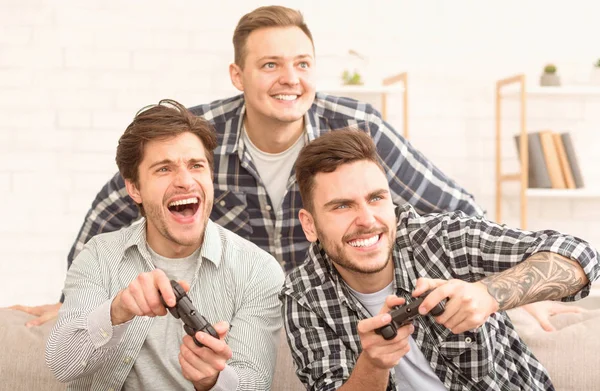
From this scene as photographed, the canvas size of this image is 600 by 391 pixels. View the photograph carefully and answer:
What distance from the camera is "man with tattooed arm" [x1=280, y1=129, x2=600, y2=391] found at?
74.9 inches

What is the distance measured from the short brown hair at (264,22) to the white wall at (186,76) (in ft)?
4.76

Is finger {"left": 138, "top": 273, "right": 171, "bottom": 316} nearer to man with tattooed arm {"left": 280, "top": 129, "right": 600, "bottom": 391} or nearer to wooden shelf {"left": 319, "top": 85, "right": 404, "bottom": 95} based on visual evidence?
man with tattooed arm {"left": 280, "top": 129, "right": 600, "bottom": 391}

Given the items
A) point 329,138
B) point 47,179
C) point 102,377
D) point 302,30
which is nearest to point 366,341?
point 329,138

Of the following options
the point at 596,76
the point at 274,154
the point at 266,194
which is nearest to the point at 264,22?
the point at 274,154

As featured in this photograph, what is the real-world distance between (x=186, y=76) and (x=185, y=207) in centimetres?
219

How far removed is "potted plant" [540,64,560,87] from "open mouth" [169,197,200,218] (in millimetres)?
2519

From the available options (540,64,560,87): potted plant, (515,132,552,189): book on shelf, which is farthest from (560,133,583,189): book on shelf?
(540,64,560,87): potted plant

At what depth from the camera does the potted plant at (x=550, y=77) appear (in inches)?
163

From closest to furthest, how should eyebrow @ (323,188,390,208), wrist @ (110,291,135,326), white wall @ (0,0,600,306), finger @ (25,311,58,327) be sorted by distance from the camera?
1. wrist @ (110,291,135,326)
2. eyebrow @ (323,188,390,208)
3. finger @ (25,311,58,327)
4. white wall @ (0,0,600,306)

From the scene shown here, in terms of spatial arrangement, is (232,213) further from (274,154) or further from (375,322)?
(375,322)

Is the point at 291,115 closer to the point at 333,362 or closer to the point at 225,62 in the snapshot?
the point at 333,362

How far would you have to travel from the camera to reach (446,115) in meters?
4.40

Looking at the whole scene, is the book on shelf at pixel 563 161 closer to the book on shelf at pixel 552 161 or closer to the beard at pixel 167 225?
the book on shelf at pixel 552 161

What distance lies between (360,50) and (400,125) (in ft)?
1.47
